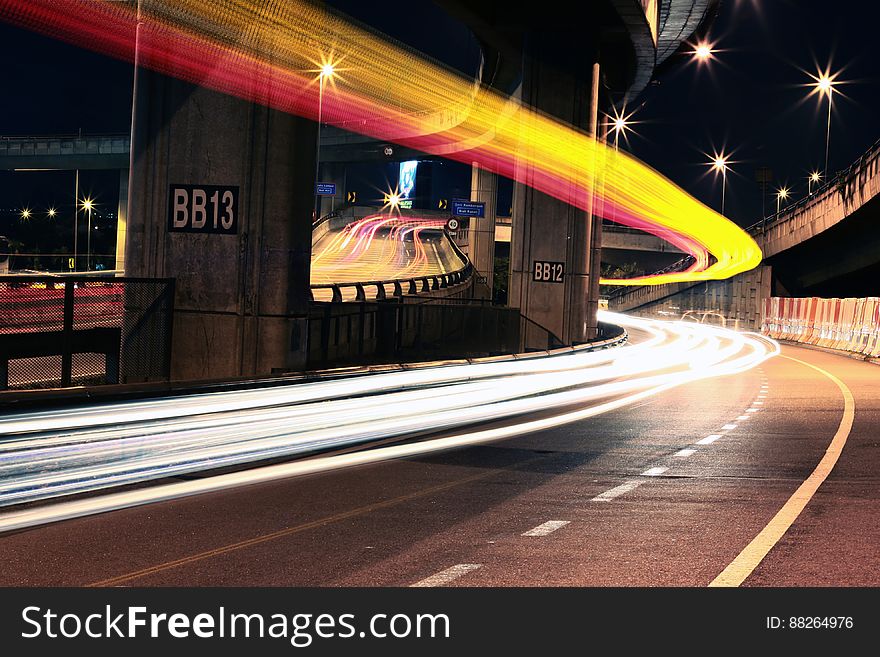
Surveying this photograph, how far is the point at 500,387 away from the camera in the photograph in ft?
73.4

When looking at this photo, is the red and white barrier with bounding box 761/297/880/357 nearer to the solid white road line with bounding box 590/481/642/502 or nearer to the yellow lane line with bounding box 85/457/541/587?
the solid white road line with bounding box 590/481/642/502

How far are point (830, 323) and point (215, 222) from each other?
36.0 metres

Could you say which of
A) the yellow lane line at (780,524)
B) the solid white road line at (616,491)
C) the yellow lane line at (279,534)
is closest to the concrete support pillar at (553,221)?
the yellow lane line at (780,524)

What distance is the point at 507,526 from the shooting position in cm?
975

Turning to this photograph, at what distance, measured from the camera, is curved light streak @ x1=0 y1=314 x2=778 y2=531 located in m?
10.9

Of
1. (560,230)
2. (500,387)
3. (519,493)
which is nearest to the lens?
(519,493)

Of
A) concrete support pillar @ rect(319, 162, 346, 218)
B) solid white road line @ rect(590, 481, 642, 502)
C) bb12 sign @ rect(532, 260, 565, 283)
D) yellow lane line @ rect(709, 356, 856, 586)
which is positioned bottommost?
solid white road line @ rect(590, 481, 642, 502)

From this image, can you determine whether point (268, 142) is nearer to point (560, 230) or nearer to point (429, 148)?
point (560, 230)

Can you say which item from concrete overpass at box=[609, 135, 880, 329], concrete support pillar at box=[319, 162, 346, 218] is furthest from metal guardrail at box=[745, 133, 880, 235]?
concrete support pillar at box=[319, 162, 346, 218]

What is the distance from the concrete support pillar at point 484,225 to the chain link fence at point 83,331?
8133cm

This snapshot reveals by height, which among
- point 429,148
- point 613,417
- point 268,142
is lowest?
point 613,417

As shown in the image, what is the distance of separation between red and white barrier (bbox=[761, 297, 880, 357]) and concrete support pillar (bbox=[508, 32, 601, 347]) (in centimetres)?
936
